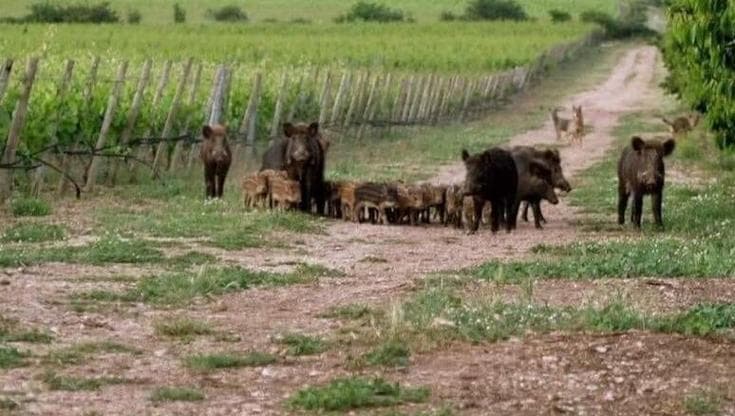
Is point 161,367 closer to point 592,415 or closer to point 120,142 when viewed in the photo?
point 592,415

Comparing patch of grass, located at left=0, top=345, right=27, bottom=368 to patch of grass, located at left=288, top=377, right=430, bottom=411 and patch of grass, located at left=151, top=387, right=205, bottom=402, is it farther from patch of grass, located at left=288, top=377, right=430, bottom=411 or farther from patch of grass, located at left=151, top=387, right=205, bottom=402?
patch of grass, located at left=288, top=377, right=430, bottom=411

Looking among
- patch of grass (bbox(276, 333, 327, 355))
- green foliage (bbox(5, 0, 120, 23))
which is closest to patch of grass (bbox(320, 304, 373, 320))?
patch of grass (bbox(276, 333, 327, 355))

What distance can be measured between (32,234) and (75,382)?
7698mm

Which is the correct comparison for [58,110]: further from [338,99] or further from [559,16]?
[559,16]

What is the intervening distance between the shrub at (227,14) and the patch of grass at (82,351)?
9422cm

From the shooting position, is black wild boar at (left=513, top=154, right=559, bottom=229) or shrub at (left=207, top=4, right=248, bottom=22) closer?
black wild boar at (left=513, top=154, right=559, bottom=229)

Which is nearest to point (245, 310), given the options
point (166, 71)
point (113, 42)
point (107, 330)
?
point (107, 330)

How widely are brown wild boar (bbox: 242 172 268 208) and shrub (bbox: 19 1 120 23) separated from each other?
58341mm

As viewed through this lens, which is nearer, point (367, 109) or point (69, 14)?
point (367, 109)

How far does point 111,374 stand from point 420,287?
4175 mm

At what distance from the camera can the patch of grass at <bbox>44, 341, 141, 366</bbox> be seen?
34.4 ft

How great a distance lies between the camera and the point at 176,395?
9469mm

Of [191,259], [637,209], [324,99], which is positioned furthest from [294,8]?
[191,259]

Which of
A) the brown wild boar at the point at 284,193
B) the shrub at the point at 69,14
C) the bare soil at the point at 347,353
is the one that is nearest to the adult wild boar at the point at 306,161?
the brown wild boar at the point at 284,193
